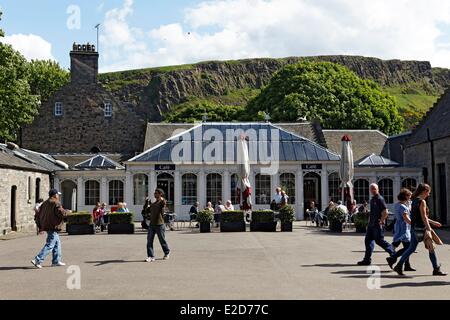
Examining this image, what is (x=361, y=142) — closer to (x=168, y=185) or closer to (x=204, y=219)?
(x=168, y=185)

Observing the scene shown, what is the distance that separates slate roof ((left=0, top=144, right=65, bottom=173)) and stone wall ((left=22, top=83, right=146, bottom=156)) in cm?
355

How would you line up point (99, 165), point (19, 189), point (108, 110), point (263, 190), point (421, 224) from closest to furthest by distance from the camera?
point (421, 224)
point (19, 189)
point (263, 190)
point (99, 165)
point (108, 110)

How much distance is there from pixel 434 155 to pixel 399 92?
121658 mm

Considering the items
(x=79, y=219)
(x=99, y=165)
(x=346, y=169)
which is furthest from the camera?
(x=99, y=165)

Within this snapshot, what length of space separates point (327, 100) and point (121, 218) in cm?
3355

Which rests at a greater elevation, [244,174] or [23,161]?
[23,161]

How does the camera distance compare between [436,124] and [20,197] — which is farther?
[436,124]

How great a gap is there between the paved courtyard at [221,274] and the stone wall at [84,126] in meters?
25.2

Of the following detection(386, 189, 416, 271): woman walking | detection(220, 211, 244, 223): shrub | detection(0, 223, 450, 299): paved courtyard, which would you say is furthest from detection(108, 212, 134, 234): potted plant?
detection(386, 189, 416, 271): woman walking

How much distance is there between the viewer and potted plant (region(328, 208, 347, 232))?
21742mm

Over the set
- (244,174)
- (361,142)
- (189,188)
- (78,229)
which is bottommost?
(78,229)

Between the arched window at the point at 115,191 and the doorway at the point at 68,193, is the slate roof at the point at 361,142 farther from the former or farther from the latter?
the doorway at the point at 68,193

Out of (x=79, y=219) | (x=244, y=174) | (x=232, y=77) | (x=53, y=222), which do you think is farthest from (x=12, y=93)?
(x=232, y=77)

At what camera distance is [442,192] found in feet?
88.3
